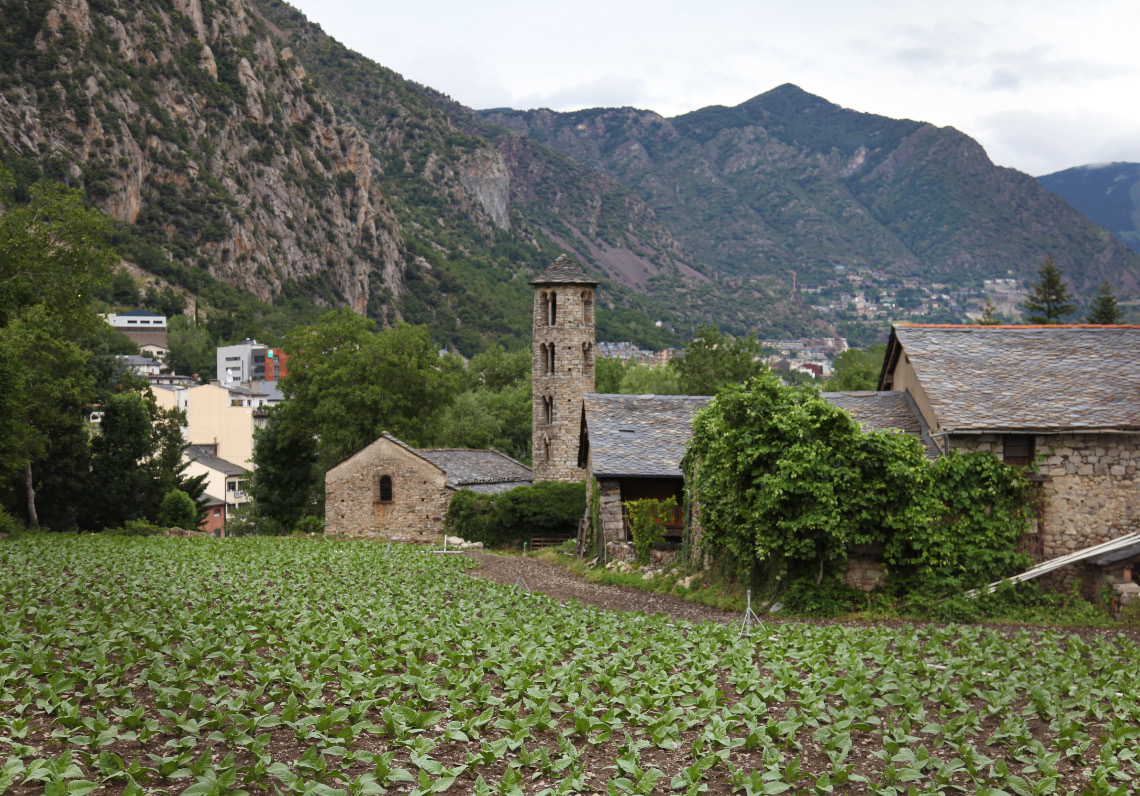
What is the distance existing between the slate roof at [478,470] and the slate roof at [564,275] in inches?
370

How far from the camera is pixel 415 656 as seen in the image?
11.4 metres

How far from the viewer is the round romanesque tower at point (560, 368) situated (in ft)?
142

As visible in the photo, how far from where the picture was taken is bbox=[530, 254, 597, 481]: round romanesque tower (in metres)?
43.2

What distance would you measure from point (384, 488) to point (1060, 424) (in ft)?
96.7

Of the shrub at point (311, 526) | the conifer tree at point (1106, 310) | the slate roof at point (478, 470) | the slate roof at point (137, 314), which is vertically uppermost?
the slate roof at point (137, 314)

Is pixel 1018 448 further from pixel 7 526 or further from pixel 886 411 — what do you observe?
pixel 7 526

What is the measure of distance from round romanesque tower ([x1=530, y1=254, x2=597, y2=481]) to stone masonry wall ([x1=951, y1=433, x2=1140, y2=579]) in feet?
86.2

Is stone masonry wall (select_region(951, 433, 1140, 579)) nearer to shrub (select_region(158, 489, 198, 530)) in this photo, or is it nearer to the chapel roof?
the chapel roof

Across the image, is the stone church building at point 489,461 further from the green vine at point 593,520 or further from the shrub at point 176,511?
the shrub at point 176,511

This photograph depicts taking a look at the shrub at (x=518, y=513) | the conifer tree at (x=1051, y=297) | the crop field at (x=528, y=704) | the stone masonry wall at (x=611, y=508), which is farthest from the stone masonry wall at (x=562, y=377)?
the conifer tree at (x=1051, y=297)

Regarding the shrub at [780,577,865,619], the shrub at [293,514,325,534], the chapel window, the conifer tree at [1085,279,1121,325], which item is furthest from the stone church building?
the conifer tree at [1085,279,1121,325]

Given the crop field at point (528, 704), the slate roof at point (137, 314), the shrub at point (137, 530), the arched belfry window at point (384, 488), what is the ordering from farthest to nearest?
the slate roof at point (137, 314) < the arched belfry window at point (384, 488) < the shrub at point (137, 530) < the crop field at point (528, 704)

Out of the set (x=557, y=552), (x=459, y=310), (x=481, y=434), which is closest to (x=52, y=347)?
(x=557, y=552)

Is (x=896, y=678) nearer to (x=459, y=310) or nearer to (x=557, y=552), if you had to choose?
(x=557, y=552)
